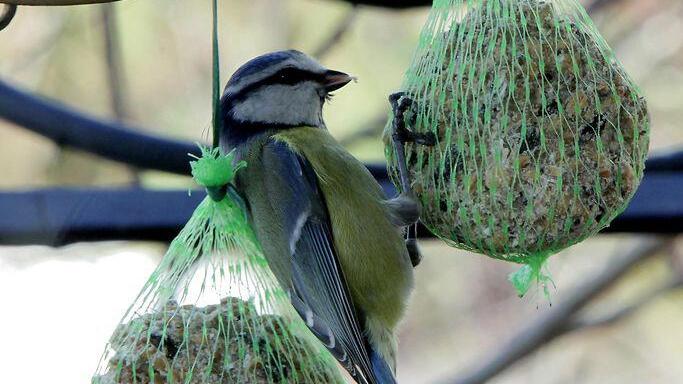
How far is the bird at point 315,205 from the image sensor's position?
288 centimetres

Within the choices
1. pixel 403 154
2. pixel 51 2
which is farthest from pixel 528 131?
pixel 51 2

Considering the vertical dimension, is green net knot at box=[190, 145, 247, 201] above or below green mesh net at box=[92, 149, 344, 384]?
above

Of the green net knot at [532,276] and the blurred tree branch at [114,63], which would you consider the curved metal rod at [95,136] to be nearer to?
the blurred tree branch at [114,63]

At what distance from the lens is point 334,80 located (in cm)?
299

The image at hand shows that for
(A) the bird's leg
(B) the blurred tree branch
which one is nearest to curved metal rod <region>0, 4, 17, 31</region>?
(A) the bird's leg

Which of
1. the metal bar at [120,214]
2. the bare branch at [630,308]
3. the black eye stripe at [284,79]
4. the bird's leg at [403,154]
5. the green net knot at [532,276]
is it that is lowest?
the bare branch at [630,308]

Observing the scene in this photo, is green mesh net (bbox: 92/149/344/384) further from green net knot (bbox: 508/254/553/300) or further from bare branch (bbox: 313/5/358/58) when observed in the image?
bare branch (bbox: 313/5/358/58)

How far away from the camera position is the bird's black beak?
297 cm

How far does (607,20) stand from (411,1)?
2.37 m

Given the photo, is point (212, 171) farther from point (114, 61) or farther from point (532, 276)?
point (114, 61)

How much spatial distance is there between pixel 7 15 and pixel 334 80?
0.90m

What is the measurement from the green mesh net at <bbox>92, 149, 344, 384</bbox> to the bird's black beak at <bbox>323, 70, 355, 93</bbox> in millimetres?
441

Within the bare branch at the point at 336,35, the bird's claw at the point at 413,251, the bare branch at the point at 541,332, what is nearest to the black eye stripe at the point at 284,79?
the bird's claw at the point at 413,251

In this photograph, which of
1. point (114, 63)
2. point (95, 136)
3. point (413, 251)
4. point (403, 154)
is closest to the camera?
point (403, 154)
